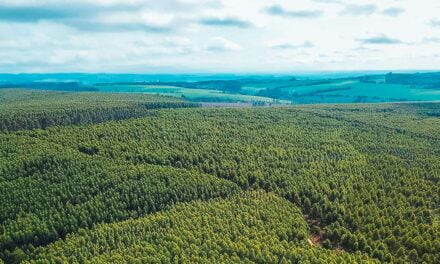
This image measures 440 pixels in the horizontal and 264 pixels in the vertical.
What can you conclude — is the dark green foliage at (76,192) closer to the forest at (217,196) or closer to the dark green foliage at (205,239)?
the forest at (217,196)

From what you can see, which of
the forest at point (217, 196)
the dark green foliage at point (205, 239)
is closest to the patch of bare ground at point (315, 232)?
the forest at point (217, 196)

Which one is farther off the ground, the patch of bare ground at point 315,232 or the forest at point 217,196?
the forest at point 217,196

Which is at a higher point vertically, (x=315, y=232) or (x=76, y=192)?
(x=76, y=192)

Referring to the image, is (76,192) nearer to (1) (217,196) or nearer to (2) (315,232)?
(1) (217,196)

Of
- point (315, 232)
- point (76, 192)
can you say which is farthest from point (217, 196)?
point (76, 192)

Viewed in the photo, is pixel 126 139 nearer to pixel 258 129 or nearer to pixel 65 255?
pixel 258 129

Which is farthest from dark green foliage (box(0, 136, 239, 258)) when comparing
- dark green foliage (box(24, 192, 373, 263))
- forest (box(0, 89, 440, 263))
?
dark green foliage (box(24, 192, 373, 263))

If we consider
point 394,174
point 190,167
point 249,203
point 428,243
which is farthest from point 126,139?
point 428,243

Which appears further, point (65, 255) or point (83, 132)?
point (83, 132)
